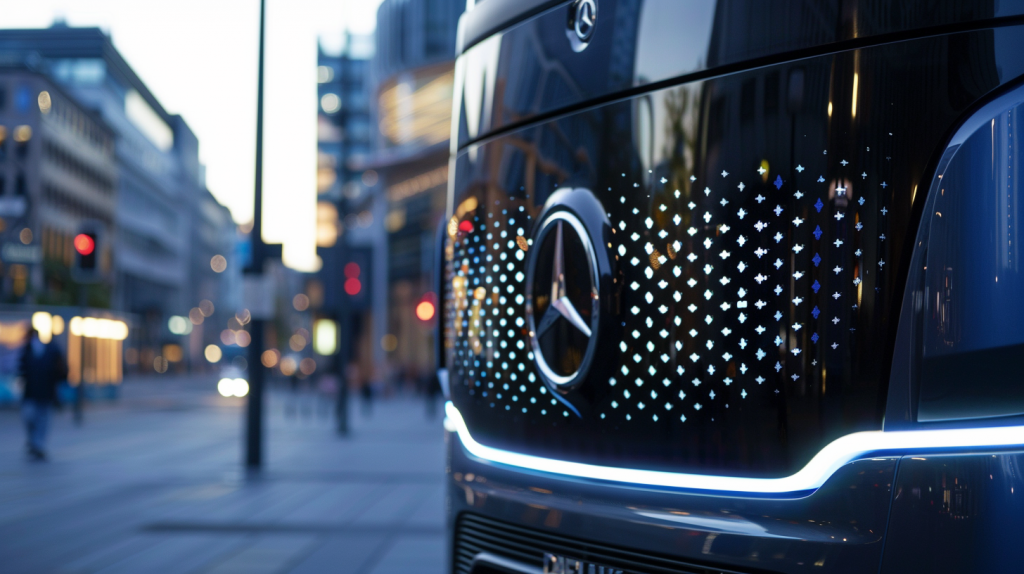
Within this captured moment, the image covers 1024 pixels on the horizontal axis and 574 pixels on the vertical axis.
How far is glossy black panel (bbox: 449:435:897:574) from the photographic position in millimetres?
1606

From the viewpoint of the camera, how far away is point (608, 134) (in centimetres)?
212

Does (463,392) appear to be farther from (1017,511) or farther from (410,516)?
(410,516)

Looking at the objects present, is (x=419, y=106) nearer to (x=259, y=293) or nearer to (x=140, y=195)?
(x=259, y=293)

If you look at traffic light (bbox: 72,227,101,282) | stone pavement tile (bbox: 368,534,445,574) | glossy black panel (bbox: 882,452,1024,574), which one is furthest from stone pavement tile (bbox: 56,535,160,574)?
traffic light (bbox: 72,227,101,282)

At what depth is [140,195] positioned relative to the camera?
8481 cm

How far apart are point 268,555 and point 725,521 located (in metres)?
5.33

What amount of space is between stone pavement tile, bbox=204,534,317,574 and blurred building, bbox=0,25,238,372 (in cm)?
3376

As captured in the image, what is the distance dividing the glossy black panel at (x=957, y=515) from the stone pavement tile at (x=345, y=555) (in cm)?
489

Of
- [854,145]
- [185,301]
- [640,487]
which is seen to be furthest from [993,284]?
[185,301]

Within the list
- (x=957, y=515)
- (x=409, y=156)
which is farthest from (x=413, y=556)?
(x=409, y=156)

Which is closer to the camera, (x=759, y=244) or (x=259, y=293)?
(x=759, y=244)

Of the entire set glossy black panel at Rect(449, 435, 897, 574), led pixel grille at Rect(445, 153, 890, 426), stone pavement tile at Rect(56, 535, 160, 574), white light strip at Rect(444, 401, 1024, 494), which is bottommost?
stone pavement tile at Rect(56, 535, 160, 574)

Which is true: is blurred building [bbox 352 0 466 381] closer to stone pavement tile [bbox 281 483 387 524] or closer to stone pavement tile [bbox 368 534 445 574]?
stone pavement tile [bbox 281 483 387 524]

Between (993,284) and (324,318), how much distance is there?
62.2m
